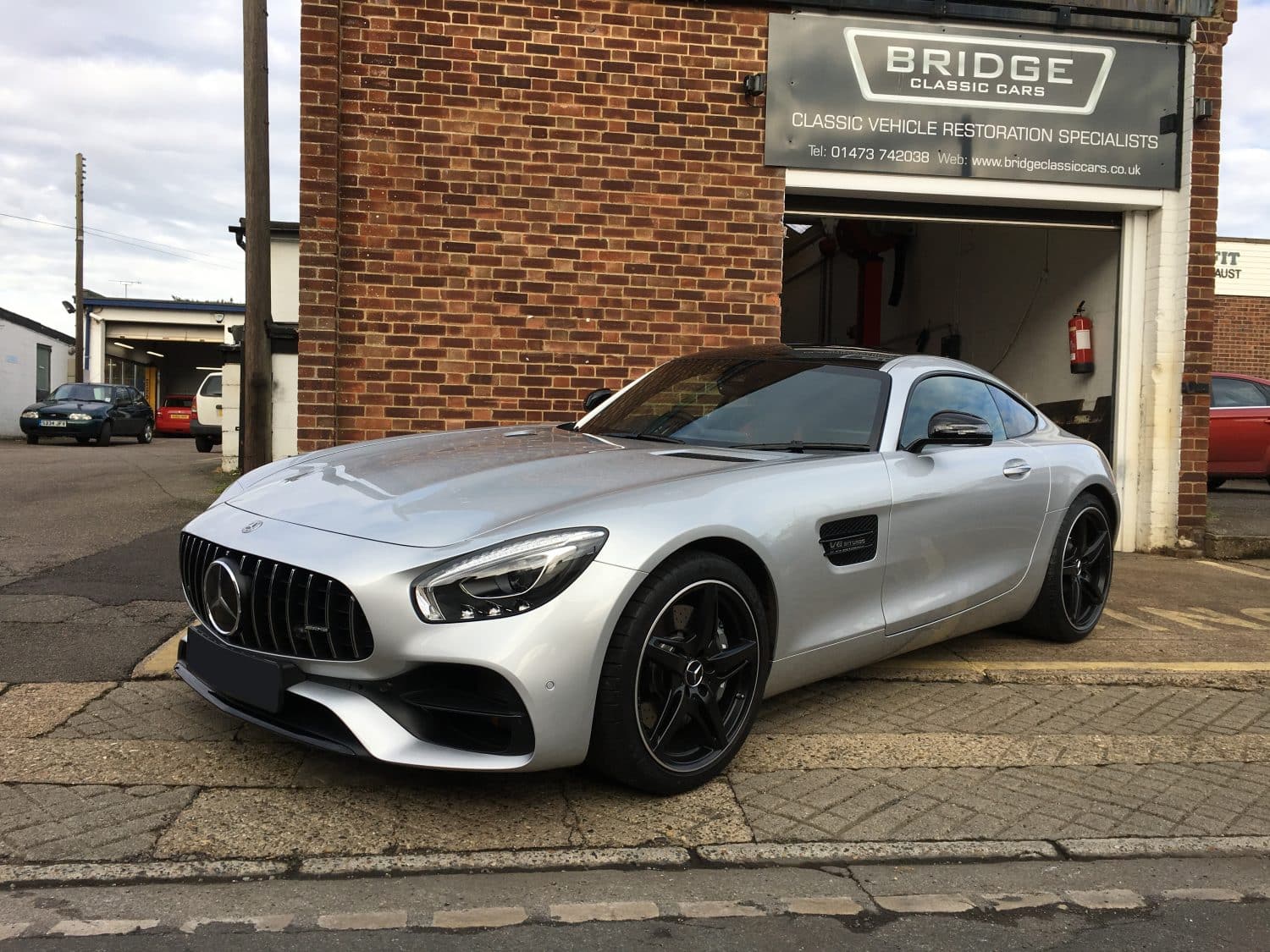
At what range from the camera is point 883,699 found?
4.20m

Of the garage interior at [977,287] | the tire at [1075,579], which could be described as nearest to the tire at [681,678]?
the tire at [1075,579]

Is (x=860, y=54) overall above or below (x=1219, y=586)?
above

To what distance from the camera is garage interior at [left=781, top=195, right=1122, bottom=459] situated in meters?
8.43

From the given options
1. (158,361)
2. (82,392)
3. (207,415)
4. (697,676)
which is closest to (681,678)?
(697,676)

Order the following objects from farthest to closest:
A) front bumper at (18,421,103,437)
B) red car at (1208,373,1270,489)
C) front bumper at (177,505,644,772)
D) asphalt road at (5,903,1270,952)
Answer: front bumper at (18,421,103,437), red car at (1208,373,1270,489), front bumper at (177,505,644,772), asphalt road at (5,903,1270,952)

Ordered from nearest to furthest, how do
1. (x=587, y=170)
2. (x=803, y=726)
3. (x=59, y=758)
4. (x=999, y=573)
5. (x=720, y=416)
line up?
(x=59, y=758)
(x=803, y=726)
(x=720, y=416)
(x=999, y=573)
(x=587, y=170)

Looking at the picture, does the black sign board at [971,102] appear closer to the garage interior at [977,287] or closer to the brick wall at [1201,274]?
the brick wall at [1201,274]

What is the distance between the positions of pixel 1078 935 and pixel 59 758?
9.77 ft

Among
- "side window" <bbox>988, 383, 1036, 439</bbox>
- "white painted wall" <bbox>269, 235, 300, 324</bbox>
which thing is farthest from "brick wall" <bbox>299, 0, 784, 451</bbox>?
"side window" <bbox>988, 383, 1036, 439</bbox>

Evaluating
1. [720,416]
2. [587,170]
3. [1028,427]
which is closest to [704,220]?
[587,170]

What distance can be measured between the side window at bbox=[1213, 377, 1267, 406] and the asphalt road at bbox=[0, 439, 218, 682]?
1167 centimetres

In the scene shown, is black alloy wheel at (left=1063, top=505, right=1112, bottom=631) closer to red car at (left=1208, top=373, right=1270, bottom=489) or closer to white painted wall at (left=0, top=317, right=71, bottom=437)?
red car at (left=1208, top=373, right=1270, bottom=489)

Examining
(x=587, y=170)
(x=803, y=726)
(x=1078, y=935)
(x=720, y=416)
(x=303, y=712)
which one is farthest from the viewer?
(x=587, y=170)

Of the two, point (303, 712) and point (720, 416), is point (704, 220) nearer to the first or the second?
point (720, 416)
